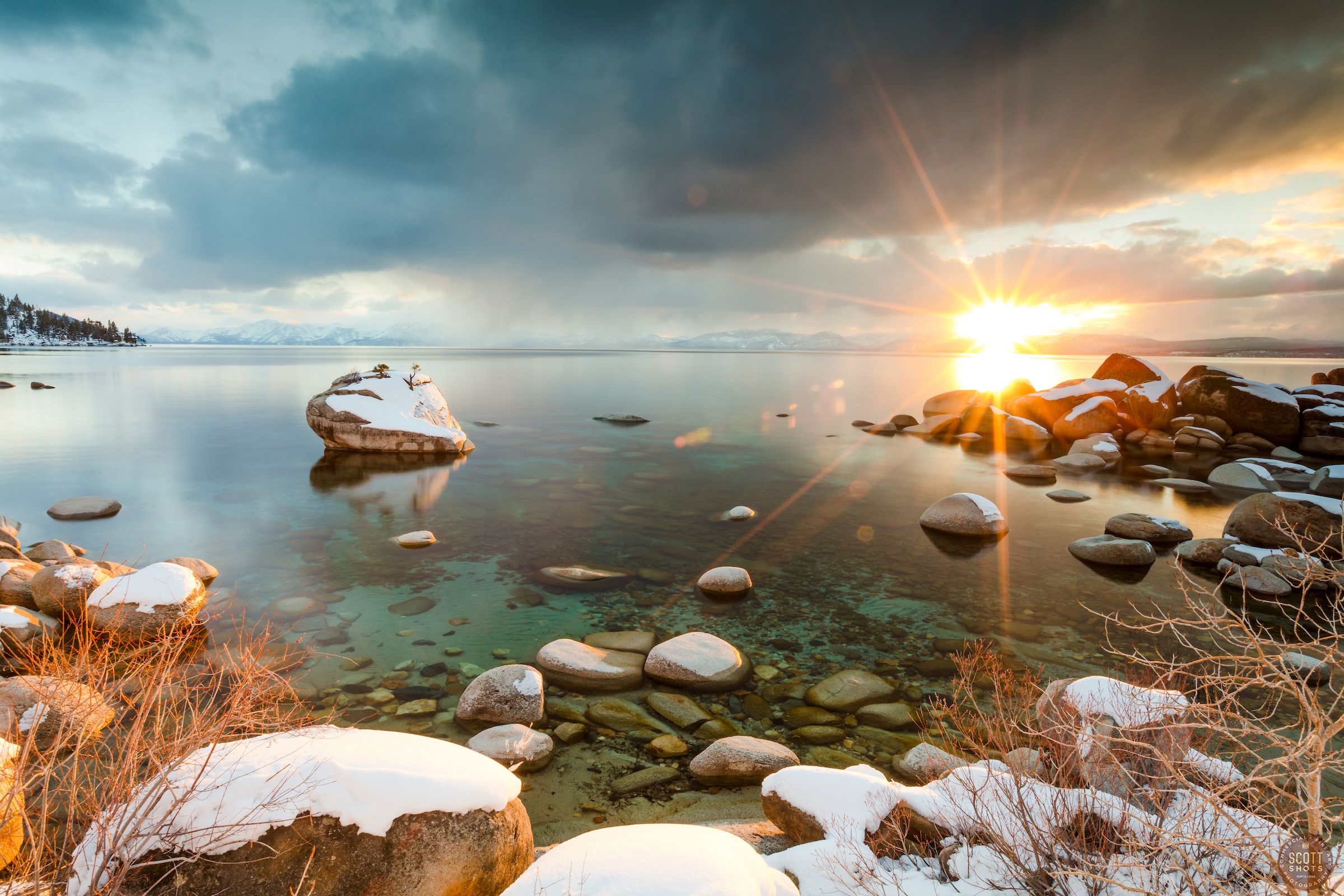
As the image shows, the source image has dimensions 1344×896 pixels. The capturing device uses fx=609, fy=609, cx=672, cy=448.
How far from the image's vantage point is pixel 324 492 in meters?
21.8

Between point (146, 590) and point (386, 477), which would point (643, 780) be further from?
point (386, 477)

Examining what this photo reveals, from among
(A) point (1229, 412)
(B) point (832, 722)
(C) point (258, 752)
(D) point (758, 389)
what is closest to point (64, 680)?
(C) point (258, 752)

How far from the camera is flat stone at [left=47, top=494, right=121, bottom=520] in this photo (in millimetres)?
18062

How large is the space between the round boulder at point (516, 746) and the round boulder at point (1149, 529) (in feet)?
55.0

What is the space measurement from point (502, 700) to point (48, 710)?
518 centimetres

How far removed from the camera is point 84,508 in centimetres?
1839

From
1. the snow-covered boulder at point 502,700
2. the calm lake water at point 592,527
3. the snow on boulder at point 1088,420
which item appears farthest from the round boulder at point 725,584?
the snow on boulder at point 1088,420

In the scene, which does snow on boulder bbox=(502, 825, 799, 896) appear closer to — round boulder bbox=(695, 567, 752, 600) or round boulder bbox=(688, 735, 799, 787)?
round boulder bbox=(688, 735, 799, 787)

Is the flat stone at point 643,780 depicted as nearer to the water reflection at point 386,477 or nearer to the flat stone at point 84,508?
the water reflection at point 386,477

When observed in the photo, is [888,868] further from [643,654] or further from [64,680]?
[64,680]

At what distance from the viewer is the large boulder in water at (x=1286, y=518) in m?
14.9

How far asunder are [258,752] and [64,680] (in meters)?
3.14

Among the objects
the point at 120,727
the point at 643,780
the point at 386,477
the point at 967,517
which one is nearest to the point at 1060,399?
the point at 967,517

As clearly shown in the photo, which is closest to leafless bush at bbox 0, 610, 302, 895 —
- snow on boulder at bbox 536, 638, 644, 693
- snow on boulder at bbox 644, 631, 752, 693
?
snow on boulder at bbox 536, 638, 644, 693
